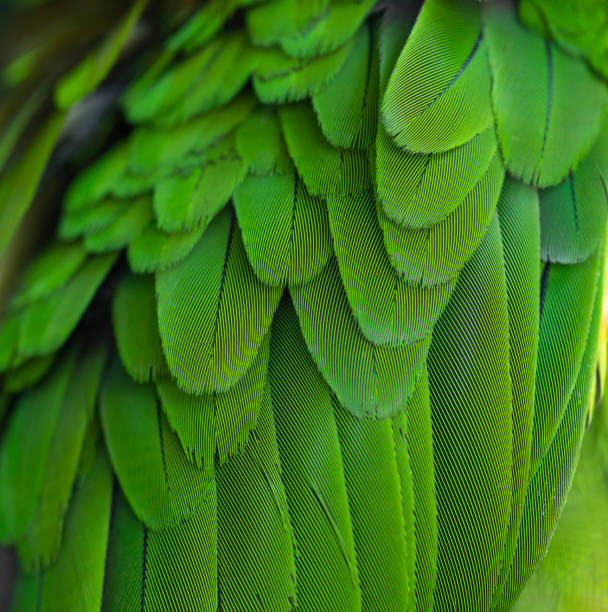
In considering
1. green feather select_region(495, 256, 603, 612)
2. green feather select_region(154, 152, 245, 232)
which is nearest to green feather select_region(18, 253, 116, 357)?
green feather select_region(154, 152, 245, 232)

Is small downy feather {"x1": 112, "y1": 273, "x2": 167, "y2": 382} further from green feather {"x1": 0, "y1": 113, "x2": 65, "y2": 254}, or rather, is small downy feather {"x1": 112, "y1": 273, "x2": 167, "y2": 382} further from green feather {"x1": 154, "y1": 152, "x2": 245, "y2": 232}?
green feather {"x1": 0, "y1": 113, "x2": 65, "y2": 254}

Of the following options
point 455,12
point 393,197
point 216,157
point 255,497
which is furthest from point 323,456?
point 455,12

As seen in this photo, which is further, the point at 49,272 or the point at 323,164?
the point at 49,272

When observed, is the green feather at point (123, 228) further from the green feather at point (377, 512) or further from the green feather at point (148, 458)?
the green feather at point (377, 512)

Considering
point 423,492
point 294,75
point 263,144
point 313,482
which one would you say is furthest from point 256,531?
point 294,75

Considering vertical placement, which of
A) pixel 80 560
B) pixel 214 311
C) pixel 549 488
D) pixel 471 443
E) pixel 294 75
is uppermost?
pixel 294 75

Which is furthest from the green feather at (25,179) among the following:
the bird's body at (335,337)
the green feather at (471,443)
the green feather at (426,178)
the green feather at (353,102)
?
the green feather at (471,443)

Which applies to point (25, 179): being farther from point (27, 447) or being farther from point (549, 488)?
point (549, 488)
